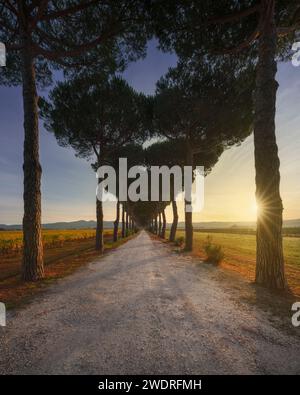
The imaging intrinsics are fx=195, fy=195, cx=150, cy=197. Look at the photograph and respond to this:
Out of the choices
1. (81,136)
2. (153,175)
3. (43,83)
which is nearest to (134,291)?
(43,83)

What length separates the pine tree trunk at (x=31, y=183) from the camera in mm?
6312

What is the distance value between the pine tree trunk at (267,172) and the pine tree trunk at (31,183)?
23.0ft

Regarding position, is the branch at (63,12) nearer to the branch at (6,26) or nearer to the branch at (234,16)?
the branch at (6,26)

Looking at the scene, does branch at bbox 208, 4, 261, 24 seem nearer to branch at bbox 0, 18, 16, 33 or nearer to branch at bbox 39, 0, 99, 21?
branch at bbox 39, 0, 99, 21

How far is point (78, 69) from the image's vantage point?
951cm

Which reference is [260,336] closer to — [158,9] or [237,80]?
[158,9]

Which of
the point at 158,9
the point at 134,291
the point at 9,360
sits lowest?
the point at 134,291

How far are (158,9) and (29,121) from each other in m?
6.38

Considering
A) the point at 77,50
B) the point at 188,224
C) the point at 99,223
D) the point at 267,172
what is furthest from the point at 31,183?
the point at 188,224

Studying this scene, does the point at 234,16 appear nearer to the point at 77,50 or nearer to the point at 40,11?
the point at 77,50

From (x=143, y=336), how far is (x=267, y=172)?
17.4ft

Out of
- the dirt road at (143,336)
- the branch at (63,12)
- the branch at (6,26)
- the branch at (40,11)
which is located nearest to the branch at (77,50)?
the branch at (40,11)

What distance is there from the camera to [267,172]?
569cm
